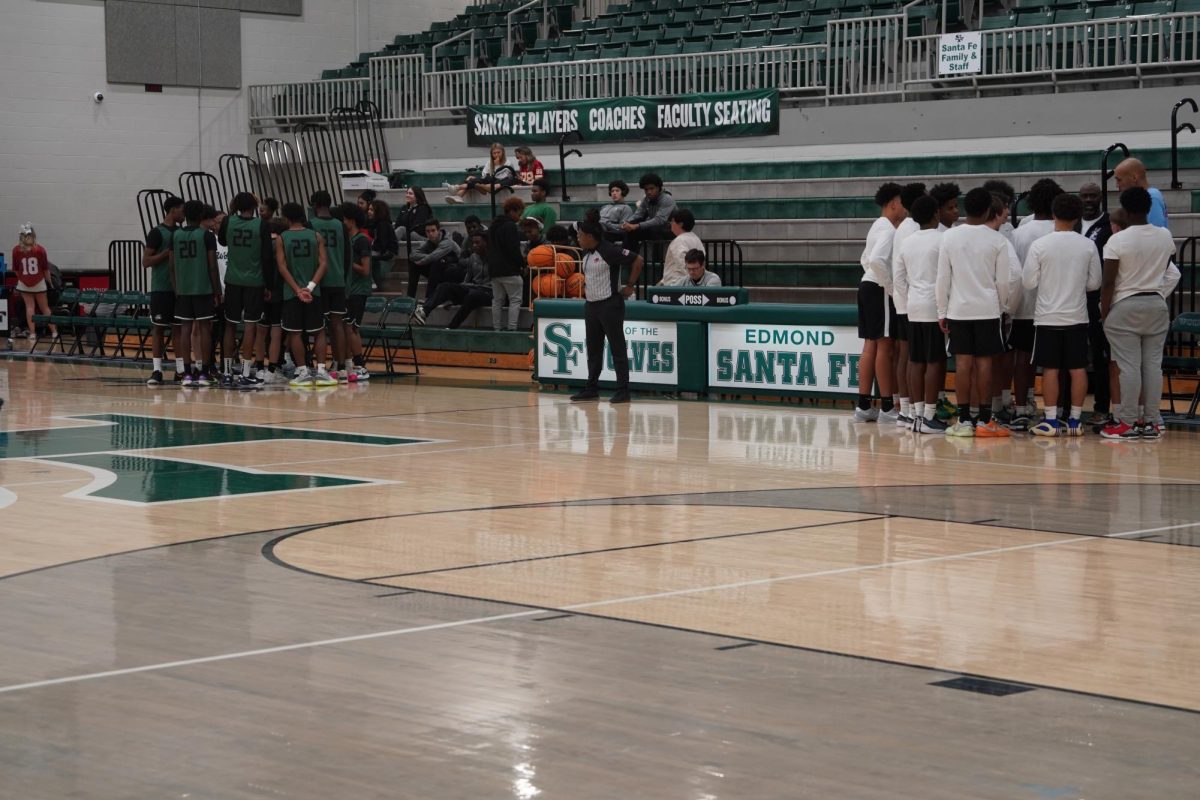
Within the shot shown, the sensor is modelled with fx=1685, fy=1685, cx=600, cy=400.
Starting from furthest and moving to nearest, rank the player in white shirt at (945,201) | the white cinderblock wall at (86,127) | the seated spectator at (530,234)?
the white cinderblock wall at (86,127) → the seated spectator at (530,234) → the player in white shirt at (945,201)

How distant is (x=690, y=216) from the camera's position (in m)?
16.4

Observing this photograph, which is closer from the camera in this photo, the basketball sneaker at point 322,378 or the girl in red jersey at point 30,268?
the basketball sneaker at point 322,378

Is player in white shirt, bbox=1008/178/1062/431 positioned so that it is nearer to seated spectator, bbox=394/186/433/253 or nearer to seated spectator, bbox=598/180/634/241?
seated spectator, bbox=598/180/634/241

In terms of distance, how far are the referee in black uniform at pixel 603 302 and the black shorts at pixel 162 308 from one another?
4.78m

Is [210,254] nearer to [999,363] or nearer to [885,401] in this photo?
[885,401]

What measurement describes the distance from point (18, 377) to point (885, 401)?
394 inches

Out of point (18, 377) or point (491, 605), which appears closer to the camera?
point (491, 605)

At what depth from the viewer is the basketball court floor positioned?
414 centimetres

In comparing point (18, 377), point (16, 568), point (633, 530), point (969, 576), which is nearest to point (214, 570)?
point (16, 568)

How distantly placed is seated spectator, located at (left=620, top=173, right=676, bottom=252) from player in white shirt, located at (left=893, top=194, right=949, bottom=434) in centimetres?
617

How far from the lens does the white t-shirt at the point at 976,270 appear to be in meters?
11.9

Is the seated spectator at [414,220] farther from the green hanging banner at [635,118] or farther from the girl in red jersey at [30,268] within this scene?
the girl in red jersey at [30,268]

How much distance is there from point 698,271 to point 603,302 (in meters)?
1.26

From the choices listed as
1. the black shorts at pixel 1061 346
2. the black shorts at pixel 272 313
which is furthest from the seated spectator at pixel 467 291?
the black shorts at pixel 1061 346
